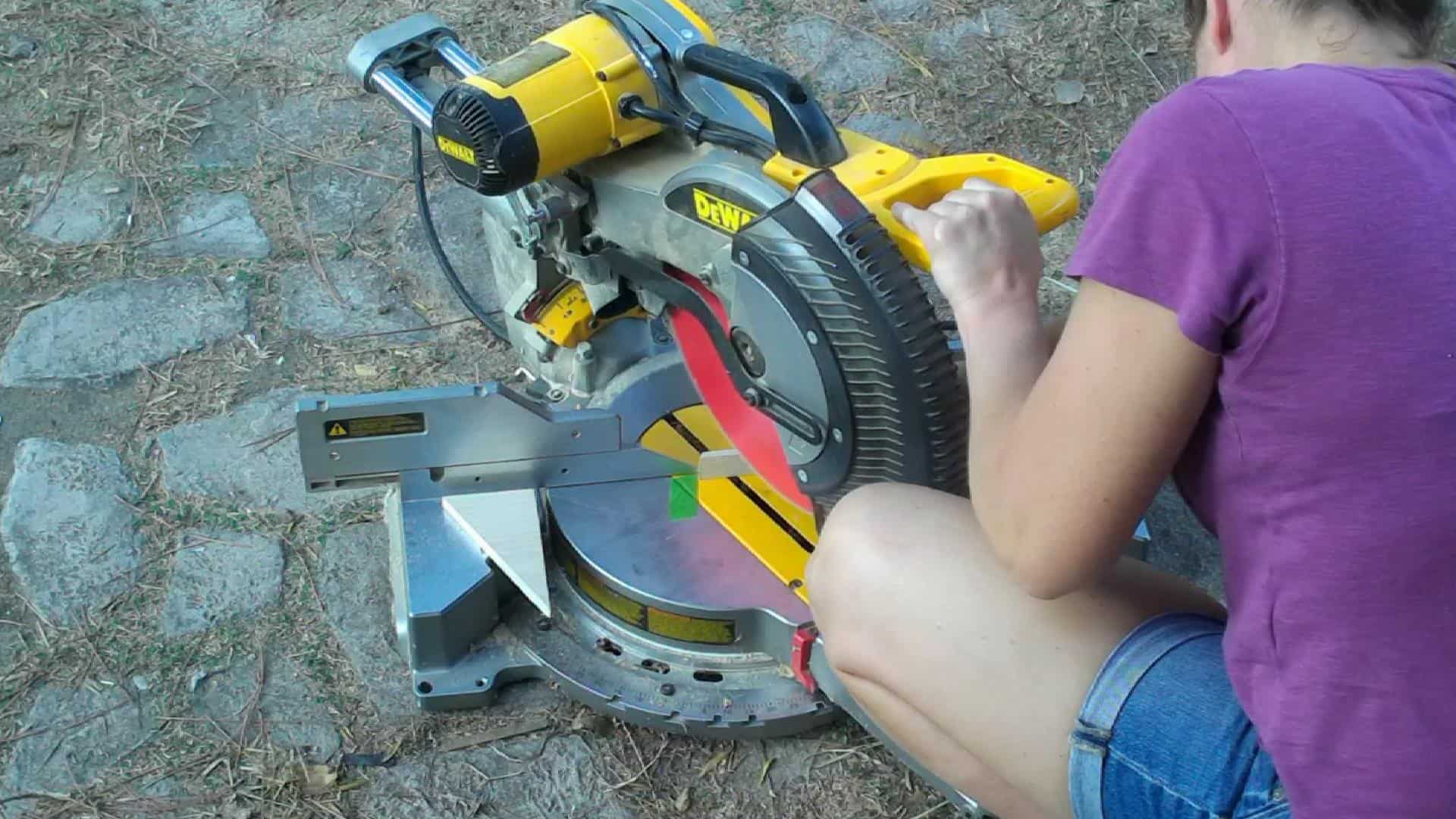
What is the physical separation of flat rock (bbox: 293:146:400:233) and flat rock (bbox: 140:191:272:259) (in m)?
0.11

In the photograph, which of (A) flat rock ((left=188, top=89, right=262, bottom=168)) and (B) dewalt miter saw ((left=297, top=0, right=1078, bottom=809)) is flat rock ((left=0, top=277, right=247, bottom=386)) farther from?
(B) dewalt miter saw ((left=297, top=0, right=1078, bottom=809))

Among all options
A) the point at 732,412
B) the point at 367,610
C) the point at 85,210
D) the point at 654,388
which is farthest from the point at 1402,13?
the point at 85,210

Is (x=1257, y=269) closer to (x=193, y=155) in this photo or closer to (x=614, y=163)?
(x=614, y=163)

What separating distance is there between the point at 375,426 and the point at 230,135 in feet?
4.66

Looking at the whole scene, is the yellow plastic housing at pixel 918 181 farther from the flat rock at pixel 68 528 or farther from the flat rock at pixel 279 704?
the flat rock at pixel 68 528

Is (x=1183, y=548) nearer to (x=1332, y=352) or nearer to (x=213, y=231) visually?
(x=1332, y=352)

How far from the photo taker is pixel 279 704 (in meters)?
2.17

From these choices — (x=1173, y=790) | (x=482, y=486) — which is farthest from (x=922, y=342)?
(x=482, y=486)

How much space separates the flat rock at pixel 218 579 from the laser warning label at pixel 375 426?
342 millimetres

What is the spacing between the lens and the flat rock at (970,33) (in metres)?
3.58

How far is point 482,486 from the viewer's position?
2.22 meters

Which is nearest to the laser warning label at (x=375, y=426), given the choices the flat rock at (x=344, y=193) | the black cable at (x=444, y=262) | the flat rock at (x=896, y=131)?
the black cable at (x=444, y=262)

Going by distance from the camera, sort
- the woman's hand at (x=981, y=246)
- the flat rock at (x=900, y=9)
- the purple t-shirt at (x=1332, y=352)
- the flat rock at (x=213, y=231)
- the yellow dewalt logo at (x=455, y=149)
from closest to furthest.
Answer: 1. the purple t-shirt at (x=1332, y=352)
2. the woman's hand at (x=981, y=246)
3. the yellow dewalt logo at (x=455, y=149)
4. the flat rock at (x=213, y=231)
5. the flat rock at (x=900, y=9)

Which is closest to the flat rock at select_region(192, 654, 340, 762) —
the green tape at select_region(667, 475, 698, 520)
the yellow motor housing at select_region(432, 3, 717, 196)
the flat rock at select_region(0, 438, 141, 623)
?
the flat rock at select_region(0, 438, 141, 623)
